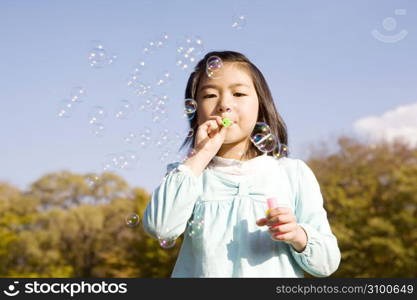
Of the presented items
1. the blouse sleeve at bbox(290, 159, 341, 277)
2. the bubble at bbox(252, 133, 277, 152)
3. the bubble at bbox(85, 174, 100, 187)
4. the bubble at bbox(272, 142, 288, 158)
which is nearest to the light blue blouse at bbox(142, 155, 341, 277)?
the blouse sleeve at bbox(290, 159, 341, 277)

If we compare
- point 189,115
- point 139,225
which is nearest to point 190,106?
point 189,115

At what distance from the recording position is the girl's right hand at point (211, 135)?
9.41ft

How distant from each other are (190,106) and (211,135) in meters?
0.37

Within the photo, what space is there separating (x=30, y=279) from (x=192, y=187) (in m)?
2.07

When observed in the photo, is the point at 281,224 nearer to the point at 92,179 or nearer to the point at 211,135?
the point at 211,135

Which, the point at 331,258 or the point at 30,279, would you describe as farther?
the point at 30,279

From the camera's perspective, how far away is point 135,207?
35.2 metres

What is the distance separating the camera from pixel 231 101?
2916 mm

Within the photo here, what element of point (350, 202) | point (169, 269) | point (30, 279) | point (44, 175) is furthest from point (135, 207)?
point (30, 279)

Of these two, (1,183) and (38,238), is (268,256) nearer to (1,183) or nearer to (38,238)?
(38,238)

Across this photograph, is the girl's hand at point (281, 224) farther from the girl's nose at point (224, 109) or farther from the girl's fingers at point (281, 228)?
the girl's nose at point (224, 109)

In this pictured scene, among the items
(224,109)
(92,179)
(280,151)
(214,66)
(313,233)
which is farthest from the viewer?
(92,179)

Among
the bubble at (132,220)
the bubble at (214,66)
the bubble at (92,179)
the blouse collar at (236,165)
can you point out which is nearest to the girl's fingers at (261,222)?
the blouse collar at (236,165)

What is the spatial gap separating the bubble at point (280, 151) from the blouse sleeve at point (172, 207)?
2.13 ft
